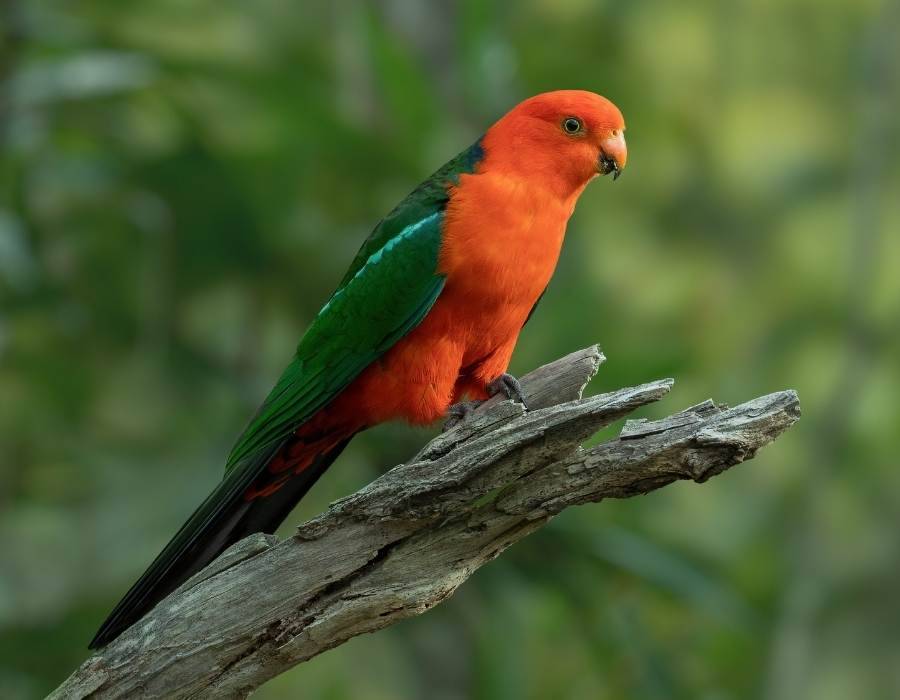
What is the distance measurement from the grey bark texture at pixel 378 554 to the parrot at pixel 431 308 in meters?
0.49

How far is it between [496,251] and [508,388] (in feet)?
1.51

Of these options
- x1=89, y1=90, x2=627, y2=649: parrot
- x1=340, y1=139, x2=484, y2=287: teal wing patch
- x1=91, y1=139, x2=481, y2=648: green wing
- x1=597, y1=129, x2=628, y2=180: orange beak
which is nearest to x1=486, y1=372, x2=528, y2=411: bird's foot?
x1=89, y1=90, x2=627, y2=649: parrot

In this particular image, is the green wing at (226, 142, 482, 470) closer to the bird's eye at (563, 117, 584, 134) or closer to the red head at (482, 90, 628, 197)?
the red head at (482, 90, 628, 197)

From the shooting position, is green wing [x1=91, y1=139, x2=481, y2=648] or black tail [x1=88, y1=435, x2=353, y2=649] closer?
black tail [x1=88, y1=435, x2=353, y2=649]

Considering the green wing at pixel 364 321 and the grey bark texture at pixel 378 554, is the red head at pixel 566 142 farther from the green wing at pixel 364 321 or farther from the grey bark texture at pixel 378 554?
the grey bark texture at pixel 378 554

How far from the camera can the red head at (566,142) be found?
3.66 metres

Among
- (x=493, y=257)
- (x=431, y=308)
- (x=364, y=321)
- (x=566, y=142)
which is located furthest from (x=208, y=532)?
(x=566, y=142)

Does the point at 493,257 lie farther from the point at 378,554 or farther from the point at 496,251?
the point at 378,554

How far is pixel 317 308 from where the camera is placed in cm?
631

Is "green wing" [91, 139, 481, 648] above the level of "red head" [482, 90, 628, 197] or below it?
below

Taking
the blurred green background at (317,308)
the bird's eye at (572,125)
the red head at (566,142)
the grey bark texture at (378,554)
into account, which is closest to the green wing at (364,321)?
the red head at (566,142)

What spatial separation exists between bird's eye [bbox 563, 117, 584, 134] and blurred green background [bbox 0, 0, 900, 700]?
91.3 inches

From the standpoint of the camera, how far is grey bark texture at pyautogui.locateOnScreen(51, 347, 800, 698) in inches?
107

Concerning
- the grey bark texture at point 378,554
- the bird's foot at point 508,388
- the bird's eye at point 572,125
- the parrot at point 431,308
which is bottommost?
the grey bark texture at point 378,554
